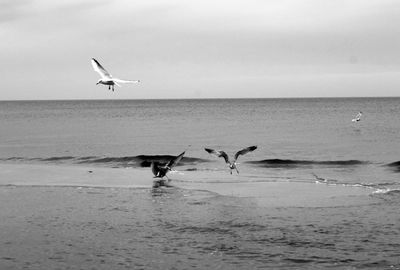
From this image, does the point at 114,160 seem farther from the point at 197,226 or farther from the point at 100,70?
the point at 197,226

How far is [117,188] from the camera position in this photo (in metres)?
19.9

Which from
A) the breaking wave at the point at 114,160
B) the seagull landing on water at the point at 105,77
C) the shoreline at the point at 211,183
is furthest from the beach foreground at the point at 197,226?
the breaking wave at the point at 114,160

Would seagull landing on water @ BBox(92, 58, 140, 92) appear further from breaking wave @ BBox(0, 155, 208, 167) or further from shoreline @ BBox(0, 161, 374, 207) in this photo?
breaking wave @ BBox(0, 155, 208, 167)

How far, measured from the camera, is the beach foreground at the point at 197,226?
11.1 metres

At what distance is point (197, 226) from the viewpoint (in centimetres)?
1357

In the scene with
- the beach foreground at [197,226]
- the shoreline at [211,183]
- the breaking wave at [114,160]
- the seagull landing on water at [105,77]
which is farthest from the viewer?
the breaking wave at [114,160]

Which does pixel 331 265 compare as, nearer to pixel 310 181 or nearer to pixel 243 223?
pixel 243 223

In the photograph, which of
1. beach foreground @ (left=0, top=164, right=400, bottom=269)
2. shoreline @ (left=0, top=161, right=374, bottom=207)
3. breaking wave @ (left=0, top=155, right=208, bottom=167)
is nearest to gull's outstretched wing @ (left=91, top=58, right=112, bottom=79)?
beach foreground @ (left=0, top=164, right=400, bottom=269)

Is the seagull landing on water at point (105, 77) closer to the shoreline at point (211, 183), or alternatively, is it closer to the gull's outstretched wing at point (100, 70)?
the gull's outstretched wing at point (100, 70)

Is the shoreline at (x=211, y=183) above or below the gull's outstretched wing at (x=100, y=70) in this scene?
below

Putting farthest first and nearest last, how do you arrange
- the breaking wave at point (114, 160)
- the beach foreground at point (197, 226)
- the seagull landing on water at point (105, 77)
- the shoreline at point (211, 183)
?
the breaking wave at point (114, 160) → the shoreline at point (211, 183) → the seagull landing on water at point (105, 77) → the beach foreground at point (197, 226)

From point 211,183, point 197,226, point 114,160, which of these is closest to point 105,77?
point 197,226

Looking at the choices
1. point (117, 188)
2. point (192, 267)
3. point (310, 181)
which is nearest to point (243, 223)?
point (192, 267)

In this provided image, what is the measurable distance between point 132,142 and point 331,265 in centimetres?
3700
